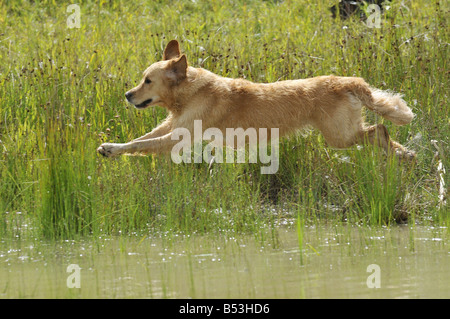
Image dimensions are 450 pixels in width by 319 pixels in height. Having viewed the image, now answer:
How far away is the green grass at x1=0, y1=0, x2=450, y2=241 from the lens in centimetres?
602

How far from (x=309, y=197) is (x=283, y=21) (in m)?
4.87

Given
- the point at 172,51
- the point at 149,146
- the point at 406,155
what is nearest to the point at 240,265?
the point at 149,146

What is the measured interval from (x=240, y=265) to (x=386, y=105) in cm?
284

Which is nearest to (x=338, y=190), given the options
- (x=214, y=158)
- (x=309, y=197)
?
(x=309, y=197)

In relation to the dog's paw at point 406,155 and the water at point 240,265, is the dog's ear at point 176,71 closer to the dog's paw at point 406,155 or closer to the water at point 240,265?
the water at point 240,265

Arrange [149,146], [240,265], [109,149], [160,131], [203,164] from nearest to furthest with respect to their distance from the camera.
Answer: [240,265] < [109,149] < [149,146] < [160,131] < [203,164]

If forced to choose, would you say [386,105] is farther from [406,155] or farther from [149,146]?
[149,146]

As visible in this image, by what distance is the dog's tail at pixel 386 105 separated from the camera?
7008 mm

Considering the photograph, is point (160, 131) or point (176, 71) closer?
point (176, 71)

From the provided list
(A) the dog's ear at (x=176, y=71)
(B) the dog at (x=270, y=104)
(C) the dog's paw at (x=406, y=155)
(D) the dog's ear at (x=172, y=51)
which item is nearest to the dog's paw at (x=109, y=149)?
(B) the dog at (x=270, y=104)

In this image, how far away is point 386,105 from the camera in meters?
7.02

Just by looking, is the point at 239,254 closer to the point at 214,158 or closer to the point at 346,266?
the point at 346,266

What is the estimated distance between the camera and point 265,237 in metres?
5.64

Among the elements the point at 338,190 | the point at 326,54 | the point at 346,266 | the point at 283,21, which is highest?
the point at 283,21
